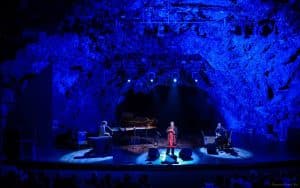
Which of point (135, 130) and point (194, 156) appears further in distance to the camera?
point (135, 130)

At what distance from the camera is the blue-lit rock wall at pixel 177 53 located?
50.2 feet

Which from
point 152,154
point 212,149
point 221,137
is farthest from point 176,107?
point 152,154

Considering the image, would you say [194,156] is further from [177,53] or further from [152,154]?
[177,53]

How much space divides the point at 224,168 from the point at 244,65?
7.55 m

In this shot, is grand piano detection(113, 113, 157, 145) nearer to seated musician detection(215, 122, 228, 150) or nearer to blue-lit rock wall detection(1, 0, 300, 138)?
blue-lit rock wall detection(1, 0, 300, 138)

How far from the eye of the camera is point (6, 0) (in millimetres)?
14227

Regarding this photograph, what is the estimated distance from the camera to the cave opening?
26250 mm

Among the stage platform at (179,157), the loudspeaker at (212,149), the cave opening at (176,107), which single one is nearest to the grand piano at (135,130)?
the stage platform at (179,157)

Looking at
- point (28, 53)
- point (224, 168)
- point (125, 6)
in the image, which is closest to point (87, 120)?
point (28, 53)

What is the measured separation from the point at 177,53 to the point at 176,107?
798 centimetres

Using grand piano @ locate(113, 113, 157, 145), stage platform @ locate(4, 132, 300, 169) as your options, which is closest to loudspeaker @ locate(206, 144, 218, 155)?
stage platform @ locate(4, 132, 300, 169)

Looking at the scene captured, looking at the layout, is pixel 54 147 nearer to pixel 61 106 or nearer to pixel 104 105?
pixel 61 106

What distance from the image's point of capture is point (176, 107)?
27.8 metres

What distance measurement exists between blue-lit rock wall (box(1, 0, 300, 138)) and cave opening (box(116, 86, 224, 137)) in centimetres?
416
